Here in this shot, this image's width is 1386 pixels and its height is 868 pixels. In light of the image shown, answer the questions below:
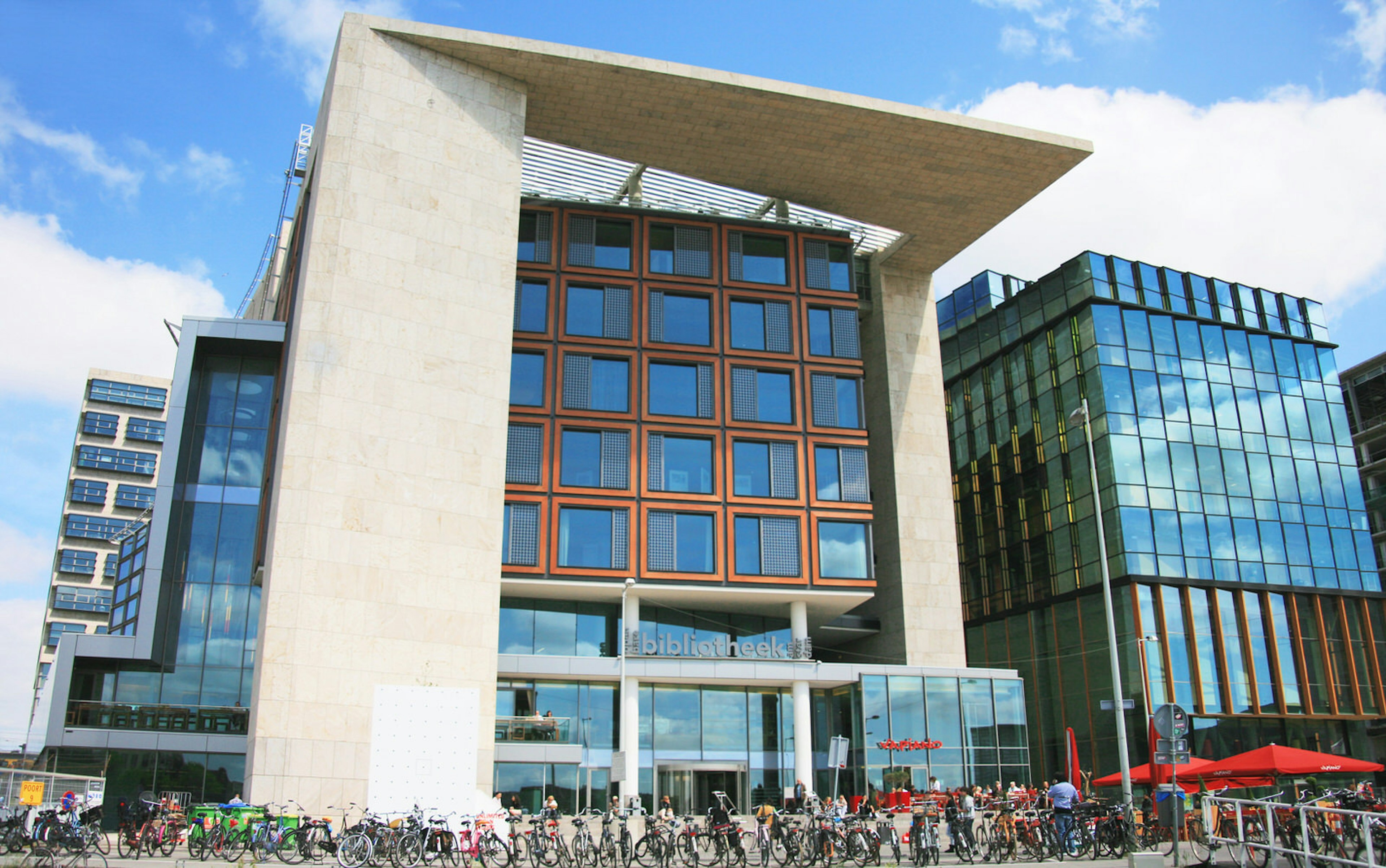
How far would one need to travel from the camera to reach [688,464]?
4653 cm

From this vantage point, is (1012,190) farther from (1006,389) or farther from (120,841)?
(120,841)

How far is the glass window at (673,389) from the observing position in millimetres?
47000

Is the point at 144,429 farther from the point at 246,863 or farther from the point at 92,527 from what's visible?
the point at 246,863

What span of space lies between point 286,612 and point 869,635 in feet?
95.7

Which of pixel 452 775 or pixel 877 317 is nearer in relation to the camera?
pixel 452 775

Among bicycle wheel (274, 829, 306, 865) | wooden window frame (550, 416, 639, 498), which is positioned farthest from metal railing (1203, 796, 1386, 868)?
wooden window frame (550, 416, 639, 498)

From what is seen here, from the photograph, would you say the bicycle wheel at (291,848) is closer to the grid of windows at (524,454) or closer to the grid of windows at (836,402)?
the grid of windows at (524,454)

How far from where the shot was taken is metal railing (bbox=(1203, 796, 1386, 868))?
17.3m

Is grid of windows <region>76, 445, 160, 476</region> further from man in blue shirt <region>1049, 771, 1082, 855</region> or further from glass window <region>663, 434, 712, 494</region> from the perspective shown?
man in blue shirt <region>1049, 771, 1082, 855</region>

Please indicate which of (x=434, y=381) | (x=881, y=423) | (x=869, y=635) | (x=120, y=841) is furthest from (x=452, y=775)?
(x=881, y=423)

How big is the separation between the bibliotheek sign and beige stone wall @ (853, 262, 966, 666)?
19.6ft

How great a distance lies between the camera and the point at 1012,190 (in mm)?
47750

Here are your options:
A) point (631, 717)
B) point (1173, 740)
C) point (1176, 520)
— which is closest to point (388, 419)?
point (631, 717)

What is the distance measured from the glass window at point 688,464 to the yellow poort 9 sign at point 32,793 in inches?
1010
